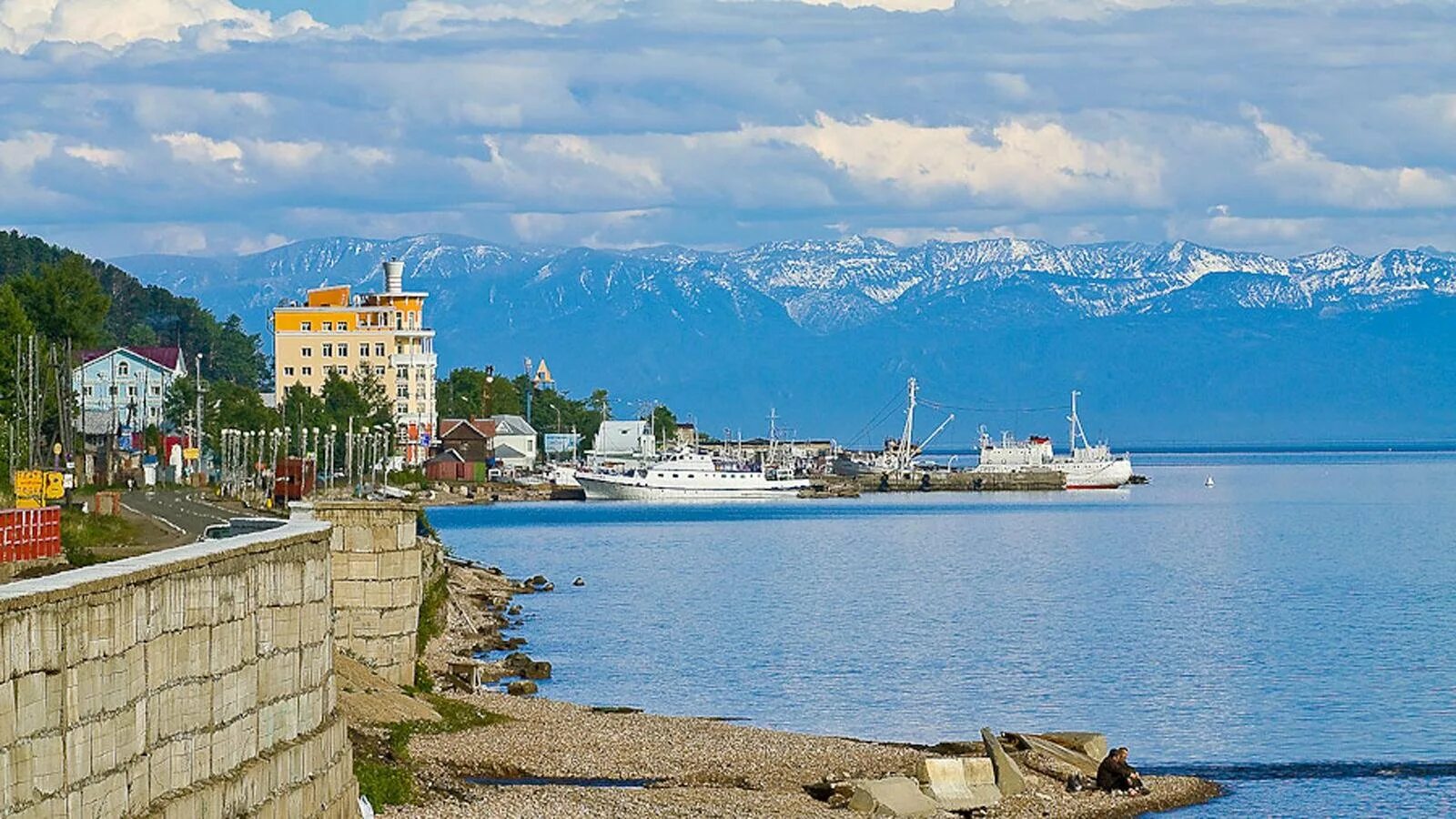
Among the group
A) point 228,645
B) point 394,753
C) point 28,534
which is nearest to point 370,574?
point 394,753

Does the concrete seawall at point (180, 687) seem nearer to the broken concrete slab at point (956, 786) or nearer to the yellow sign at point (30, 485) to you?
the broken concrete slab at point (956, 786)

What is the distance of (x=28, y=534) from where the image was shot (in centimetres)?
3080

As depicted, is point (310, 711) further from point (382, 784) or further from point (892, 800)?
point (892, 800)

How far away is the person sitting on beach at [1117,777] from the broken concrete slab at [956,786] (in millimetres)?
2499

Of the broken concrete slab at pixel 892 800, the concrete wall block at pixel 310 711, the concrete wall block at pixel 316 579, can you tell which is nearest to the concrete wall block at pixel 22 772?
the concrete wall block at pixel 310 711

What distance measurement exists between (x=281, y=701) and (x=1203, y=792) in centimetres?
2355

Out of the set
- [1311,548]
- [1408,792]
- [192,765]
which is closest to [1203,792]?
[1408,792]

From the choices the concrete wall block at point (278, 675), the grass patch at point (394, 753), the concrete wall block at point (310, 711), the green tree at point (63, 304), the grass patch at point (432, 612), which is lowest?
the grass patch at point (394, 753)

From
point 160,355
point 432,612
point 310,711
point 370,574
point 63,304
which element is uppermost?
point 160,355

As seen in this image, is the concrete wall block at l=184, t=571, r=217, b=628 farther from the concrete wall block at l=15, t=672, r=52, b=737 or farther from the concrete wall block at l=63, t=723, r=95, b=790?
the concrete wall block at l=15, t=672, r=52, b=737

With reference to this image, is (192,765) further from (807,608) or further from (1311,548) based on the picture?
(1311,548)

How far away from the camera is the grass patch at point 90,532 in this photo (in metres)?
38.4

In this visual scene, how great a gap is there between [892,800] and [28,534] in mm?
15800

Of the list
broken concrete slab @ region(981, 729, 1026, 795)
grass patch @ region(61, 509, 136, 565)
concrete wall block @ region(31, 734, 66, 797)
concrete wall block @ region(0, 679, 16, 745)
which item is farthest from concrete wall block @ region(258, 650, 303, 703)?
broken concrete slab @ region(981, 729, 1026, 795)
